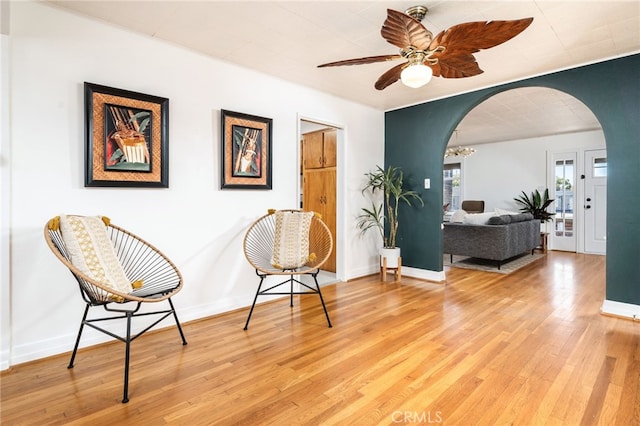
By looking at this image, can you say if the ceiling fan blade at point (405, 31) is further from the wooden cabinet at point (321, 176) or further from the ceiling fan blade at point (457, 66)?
the wooden cabinet at point (321, 176)

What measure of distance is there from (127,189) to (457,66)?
261 centimetres

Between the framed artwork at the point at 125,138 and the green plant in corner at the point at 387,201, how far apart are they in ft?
8.36

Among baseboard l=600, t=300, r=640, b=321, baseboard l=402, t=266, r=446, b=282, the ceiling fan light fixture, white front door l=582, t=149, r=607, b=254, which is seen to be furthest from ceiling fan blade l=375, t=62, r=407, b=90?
white front door l=582, t=149, r=607, b=254

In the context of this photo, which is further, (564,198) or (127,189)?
(564,198)

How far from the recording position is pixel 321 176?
4.71 metres

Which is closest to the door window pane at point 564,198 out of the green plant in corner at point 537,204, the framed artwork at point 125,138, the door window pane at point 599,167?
the green plant in corner at point 537,204

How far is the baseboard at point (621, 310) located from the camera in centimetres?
291

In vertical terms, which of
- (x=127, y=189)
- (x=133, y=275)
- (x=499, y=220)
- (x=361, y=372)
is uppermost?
(x=127, y=189)

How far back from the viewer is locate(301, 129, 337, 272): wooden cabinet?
4.54 meters

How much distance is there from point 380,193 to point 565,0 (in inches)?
116

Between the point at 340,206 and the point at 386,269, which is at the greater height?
the point at 340,206

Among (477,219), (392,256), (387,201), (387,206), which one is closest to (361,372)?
(392,256)

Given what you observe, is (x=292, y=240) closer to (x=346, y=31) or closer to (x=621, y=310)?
(x=346, y=31)

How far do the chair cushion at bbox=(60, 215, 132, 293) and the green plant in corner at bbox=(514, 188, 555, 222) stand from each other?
23.9ft
